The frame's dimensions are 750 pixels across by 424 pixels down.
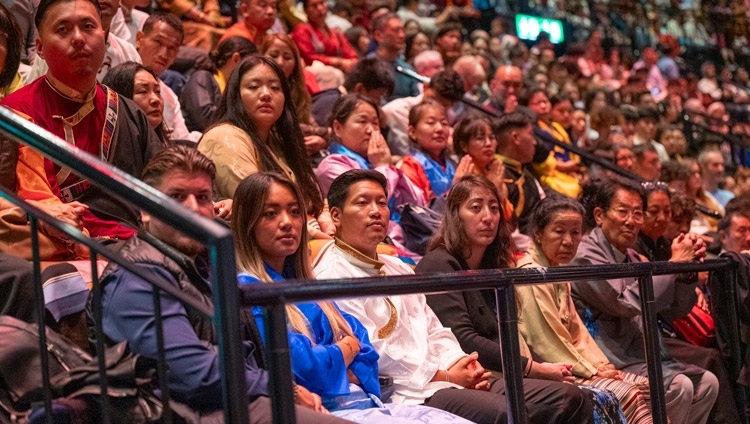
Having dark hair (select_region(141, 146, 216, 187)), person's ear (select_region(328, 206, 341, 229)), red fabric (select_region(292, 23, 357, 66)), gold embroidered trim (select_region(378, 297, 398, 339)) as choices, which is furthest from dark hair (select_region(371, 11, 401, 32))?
dark hair (select_region(141, 146, 216, 187))

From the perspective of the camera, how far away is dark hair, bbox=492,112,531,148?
611 centimetres

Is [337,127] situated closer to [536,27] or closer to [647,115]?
[647,115]

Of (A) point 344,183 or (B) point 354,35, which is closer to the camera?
(A) point 344,183

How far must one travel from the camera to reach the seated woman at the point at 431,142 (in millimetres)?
5531

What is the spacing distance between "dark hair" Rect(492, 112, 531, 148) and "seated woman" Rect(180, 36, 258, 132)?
1573mm

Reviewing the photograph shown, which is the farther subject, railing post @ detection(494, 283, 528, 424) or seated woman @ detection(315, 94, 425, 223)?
seated woman @ detection(315, 94, 425, 223)

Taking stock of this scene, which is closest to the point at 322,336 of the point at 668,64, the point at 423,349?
the point at 423,349

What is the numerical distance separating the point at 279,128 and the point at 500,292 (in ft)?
6.31

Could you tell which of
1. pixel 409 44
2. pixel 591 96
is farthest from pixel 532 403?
pixel 591 96

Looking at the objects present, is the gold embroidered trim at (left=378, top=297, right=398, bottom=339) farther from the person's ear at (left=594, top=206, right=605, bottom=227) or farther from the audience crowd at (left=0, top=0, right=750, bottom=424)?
the person's ear at (left=594, top=206, right=605, bottom=227)

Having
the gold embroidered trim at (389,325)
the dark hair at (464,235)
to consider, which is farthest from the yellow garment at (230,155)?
the gold embroidered trim at (389,325)

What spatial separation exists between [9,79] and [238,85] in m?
0.96

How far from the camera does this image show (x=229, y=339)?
1846 mm

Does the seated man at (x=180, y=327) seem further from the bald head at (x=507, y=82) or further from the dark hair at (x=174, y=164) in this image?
the bald head at (x=507, y=82)
